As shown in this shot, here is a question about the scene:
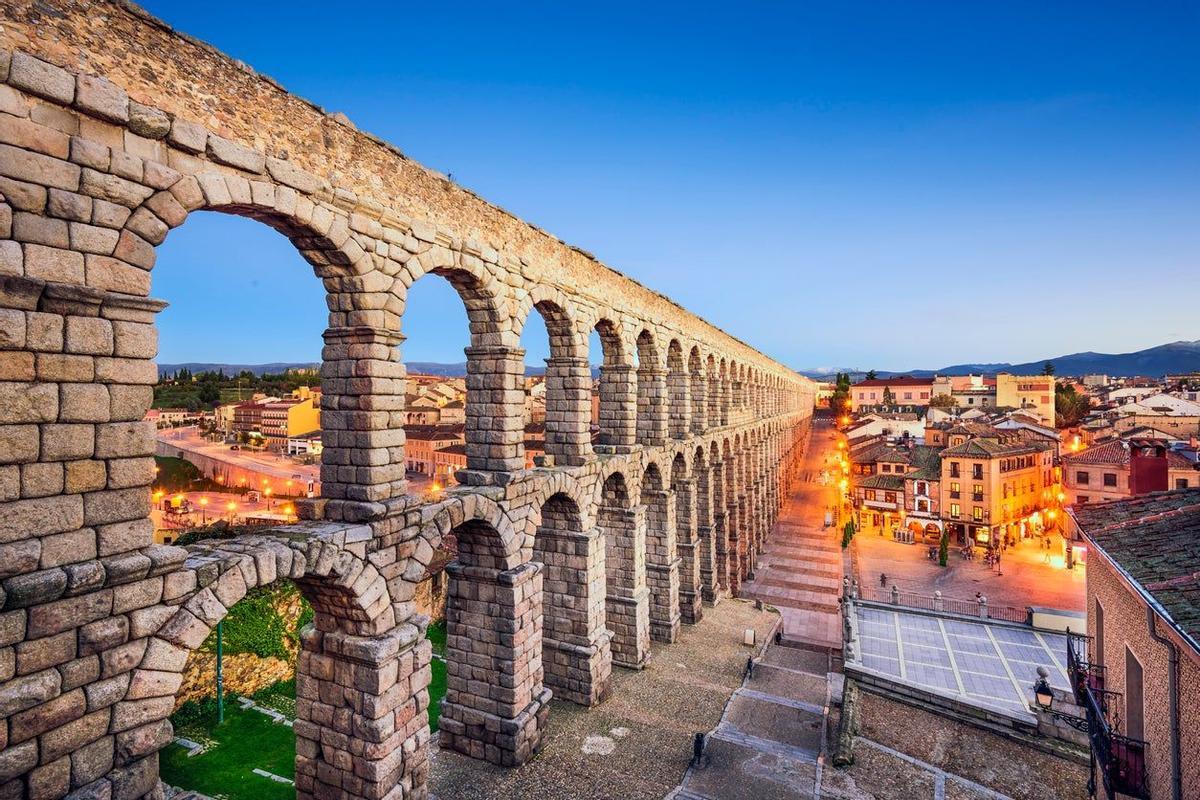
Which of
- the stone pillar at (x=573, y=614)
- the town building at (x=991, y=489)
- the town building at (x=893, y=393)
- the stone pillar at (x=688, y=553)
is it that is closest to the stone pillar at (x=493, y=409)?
the stone pillar at (x=573, y=614)

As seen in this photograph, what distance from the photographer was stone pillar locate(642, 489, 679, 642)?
22094 mm

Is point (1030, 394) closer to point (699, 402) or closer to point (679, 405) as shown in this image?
point (699, 402)

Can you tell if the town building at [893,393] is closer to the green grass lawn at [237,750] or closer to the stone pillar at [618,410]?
the stone pillar at [618,410]

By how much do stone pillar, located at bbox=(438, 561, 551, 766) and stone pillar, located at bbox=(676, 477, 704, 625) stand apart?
37.3ft

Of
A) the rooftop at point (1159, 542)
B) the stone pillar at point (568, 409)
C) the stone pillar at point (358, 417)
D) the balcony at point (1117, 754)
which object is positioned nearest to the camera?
the rooftop at point (1159, 542)

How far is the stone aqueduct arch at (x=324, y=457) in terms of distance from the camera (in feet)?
19.9

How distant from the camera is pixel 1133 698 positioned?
11836 millimetres

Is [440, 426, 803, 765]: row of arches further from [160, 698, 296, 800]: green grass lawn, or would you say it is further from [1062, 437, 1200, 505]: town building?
[1062, 437, 1200, 505]: town building

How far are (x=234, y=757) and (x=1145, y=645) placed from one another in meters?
22.4

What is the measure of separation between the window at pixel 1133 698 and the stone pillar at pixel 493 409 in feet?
42.3

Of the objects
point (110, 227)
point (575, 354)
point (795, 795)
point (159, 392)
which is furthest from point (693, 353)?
point (159, 392)

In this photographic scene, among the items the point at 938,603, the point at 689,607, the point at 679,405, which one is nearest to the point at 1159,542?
the point at 679,405

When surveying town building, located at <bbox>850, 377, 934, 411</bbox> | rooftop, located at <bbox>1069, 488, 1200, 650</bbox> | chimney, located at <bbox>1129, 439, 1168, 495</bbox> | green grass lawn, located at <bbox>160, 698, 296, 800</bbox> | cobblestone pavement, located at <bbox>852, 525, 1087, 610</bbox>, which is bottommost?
cobblestone pavement, located at <bbox>852, 525, 1087, 610</bbox>

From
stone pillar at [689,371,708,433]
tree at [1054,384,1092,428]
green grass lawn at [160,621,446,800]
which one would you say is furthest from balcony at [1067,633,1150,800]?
tree at [1054,384,1092,428]
